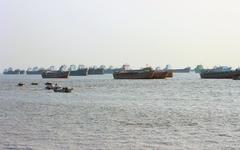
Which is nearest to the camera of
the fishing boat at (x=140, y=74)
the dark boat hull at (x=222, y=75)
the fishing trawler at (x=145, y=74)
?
the dark boat hull at (x=222, y=75)

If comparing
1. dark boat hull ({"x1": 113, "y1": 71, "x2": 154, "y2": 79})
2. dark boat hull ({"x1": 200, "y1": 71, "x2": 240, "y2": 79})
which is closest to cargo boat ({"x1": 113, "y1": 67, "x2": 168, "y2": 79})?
dark boat hull ({"x1": 113, "y1": 71, "x2": 154, "y2": 79})

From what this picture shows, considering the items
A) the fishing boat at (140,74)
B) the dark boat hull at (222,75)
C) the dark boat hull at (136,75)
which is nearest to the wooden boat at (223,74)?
the dark boat hull at (222,75)

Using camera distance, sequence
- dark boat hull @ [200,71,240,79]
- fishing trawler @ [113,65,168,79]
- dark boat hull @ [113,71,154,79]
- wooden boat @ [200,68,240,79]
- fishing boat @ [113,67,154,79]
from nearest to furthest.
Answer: wooden boat @ [200,68,240,79] → dark boat hull @ [200,71,240,79] → dark boat hull @ [113,71,154,79] → fishing boat @ [113,67,154,79] → fishing trawler @ [113,65,168,79]

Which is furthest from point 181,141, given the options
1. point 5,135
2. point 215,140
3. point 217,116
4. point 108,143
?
point 217,116

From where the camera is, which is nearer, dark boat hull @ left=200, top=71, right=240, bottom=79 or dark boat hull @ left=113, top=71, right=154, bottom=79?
dark boat hull @ left=200, top=71, right=240, bottom=79

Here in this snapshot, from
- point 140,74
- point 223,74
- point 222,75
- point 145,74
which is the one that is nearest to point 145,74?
point 145,74

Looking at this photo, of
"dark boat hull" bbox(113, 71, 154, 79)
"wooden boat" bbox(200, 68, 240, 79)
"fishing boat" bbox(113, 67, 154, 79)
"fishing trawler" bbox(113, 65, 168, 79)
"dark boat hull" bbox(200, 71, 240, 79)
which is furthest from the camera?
"fishing trawler" bbox(113, 65, 168, 79)

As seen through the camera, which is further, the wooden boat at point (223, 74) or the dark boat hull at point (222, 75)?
the dark boat hull at point (222, 75)

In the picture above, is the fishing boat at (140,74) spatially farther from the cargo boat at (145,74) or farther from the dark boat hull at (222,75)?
the dark boat hull at (222,75)

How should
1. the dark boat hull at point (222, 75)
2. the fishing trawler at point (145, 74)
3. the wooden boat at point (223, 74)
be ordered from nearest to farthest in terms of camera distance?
the wooden boat at point (223, 74)
the dark boat hull at point (222, 75)
the fishing trawler at point (145, 74)

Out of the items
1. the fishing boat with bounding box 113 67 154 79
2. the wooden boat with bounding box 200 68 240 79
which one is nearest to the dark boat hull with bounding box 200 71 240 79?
the wooden boat with bounding box 200 68 240 79

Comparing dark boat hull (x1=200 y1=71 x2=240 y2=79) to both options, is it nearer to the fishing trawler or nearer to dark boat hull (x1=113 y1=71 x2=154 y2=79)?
the fishing trawler

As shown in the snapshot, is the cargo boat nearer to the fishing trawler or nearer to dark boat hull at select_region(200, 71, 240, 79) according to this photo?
the fishing trawler

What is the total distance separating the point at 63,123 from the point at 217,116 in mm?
13400
